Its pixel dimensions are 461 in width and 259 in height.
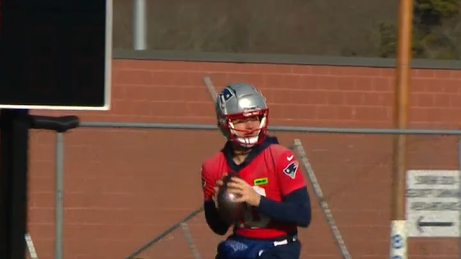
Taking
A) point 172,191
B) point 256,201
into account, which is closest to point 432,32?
point 172,191

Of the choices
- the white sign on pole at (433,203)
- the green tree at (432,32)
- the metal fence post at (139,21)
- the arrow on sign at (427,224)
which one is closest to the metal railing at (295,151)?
the white sign on pole at (433,203)

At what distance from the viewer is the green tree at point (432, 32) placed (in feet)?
68.0

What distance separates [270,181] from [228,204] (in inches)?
11.2

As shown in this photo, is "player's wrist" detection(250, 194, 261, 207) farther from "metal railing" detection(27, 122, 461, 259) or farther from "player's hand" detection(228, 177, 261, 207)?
"metal railing" detection(27, 122, 461, 259)

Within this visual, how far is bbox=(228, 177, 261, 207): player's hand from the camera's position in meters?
4.57

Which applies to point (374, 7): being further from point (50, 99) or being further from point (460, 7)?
point (50, 99)

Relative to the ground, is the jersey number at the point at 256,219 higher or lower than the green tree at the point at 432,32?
lower

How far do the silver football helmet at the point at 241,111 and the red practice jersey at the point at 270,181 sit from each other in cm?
10

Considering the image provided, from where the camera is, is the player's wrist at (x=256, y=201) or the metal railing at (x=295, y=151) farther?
the metal railing at (x=295, y=151)

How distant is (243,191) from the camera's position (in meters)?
4.57

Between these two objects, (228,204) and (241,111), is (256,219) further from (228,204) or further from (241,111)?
(241,111)

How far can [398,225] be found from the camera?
7570 mm

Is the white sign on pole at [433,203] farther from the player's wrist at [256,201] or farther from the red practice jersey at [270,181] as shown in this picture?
the player's wrist at [256,201]

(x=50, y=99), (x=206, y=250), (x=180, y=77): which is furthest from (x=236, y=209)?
(x=180, y=77)
